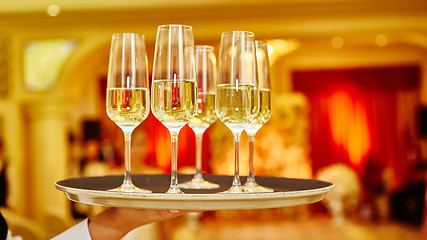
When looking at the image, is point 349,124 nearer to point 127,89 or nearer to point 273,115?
point 273,115

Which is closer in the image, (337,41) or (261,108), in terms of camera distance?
(261,108)

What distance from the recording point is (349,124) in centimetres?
1101

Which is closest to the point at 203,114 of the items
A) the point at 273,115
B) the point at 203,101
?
the point at 203,101

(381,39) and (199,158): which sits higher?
(381,39)

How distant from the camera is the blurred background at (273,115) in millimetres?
5969

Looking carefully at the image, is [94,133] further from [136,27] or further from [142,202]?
[142,202]

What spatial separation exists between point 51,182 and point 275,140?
3.51m

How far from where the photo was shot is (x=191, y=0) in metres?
5.84

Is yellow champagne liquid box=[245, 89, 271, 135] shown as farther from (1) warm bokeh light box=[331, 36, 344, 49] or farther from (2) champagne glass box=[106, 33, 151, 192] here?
(1) warm bokeh light box=[331, 36, 344, 49]

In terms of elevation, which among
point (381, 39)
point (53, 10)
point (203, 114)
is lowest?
point (203, 114)

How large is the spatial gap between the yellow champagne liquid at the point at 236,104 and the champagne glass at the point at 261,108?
7 cm

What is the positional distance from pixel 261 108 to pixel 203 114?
0.17m

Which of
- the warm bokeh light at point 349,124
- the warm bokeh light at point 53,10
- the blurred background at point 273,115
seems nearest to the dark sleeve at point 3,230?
the blurred background at point 273,115

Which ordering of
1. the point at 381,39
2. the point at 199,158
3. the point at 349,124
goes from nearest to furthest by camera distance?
the point at 199,158 < the point at 381,39 < the point at 349,124
